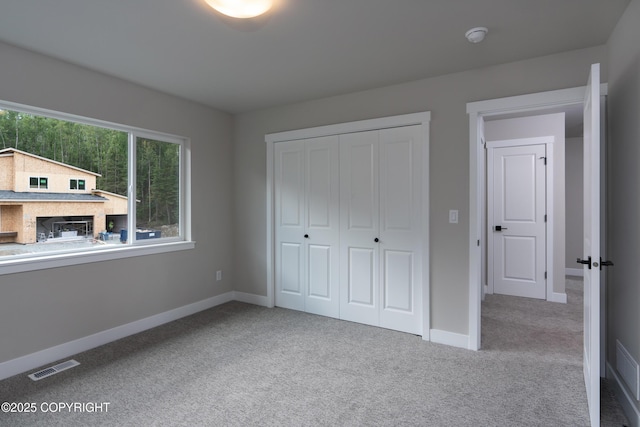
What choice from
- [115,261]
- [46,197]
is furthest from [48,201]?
[115,261]

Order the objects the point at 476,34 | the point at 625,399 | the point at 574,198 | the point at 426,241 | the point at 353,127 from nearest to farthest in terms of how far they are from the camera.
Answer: the point at 625,399, the point at 476,34, the point at 426,241, the point at 353,127, the point at 574,198

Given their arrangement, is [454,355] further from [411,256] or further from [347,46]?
[347,46]

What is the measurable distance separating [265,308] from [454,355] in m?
2.23

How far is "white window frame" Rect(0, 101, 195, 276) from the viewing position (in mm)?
2658

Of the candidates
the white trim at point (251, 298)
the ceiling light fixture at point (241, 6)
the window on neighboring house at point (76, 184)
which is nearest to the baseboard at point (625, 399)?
the ceiling light fixture at point (241, 6)

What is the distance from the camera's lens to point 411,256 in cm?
337

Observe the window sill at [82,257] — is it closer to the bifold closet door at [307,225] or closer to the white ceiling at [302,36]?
the bifold closet door at [307,225]

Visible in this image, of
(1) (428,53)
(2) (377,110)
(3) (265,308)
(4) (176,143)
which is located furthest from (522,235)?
(4) (176,143)

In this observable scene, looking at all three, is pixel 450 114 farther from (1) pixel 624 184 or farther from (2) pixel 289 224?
(2) pixel 289 224

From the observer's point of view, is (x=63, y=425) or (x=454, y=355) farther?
(x=454, y=355)

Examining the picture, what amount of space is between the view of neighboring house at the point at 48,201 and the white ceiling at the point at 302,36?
916 millimetres

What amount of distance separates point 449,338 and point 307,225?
188cm

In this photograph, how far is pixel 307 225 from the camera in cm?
401

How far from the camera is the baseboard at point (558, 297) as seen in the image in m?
4.51
